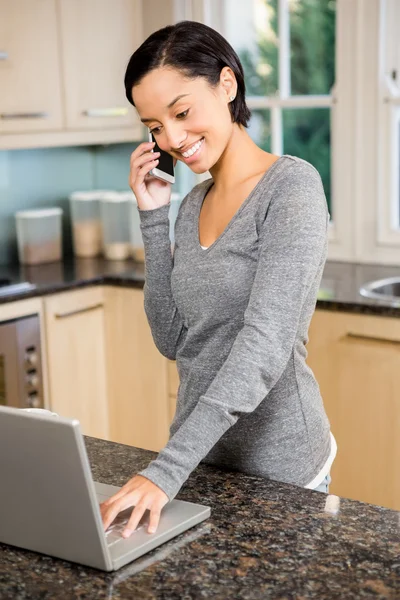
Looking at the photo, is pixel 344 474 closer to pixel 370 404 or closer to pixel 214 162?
pixel 370 404

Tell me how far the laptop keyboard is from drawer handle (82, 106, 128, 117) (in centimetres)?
223

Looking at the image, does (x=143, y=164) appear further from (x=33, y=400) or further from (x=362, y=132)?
(x=362, y=132)

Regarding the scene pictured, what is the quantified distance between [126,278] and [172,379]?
1.21 ft

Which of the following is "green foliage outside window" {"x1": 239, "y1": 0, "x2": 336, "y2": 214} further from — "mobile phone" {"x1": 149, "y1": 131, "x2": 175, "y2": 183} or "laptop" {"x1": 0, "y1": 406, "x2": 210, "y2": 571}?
"laptop" {"x1": 0, "y1": 406, "x2": 210, "y2": 571}

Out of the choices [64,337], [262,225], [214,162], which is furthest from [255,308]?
[64,337]

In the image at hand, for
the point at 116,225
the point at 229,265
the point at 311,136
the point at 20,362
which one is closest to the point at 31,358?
the point at 20,362

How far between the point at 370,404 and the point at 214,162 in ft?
3.92

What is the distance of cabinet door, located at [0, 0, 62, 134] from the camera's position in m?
2.91

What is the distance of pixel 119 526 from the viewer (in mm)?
1146

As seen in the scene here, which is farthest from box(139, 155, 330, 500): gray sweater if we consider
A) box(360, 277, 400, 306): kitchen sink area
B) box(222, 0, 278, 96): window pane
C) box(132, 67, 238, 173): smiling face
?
box(222, 0, 278, 96): window pane

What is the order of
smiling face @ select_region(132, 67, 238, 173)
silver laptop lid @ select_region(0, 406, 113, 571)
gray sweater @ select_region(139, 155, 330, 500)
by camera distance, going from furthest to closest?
1. smiling face @ select_region(132, 67, 238, 173)
2. gray sweater @ select_region(139, 155, 330, 500)
3. silver laptop lid @ select_region(0, 406, 113, 571)

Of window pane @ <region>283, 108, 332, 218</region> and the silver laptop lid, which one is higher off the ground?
window pane @ <region>283, 108, 332, 218</region>

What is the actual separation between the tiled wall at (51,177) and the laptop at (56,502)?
235cm

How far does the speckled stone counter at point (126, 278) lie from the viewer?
245cm
